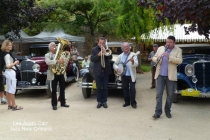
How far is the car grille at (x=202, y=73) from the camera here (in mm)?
7301

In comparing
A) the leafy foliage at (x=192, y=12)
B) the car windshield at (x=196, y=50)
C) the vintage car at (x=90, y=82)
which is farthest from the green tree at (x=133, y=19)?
the leafy foliage at (x=192, y=12)

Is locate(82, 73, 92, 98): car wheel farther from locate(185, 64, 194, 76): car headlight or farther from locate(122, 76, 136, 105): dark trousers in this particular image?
locate(185, 64, 194, 76): car headlight

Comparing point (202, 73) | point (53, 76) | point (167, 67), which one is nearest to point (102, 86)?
point (53, 76)

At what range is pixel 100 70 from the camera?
281 inches

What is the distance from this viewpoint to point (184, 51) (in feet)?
28.8

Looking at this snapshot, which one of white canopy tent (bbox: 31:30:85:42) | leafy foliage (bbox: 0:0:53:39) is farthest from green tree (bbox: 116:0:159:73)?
leafy foliage (bbox: 0:0:53:39)

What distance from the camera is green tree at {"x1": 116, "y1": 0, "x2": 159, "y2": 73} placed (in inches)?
451

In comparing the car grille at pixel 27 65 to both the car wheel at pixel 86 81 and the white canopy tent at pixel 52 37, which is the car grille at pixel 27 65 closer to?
the car wheel at pixel 86 81

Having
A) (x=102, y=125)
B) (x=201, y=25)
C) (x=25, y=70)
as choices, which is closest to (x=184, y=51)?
(x=201, y=25)

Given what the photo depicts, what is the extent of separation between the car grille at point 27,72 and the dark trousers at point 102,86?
282 cm

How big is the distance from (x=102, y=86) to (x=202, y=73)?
9.41 ft

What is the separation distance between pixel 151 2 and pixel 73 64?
4.55 m

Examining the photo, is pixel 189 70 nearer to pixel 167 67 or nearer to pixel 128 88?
pixel 167 67

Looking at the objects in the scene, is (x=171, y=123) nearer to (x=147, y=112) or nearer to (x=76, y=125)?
(x=147, y=112)
